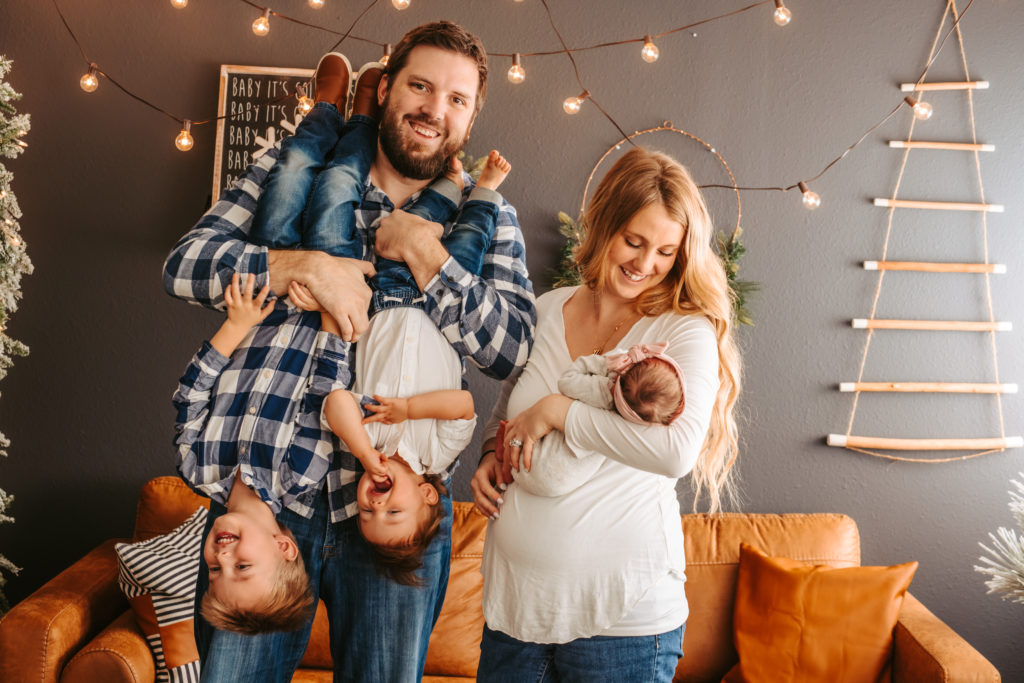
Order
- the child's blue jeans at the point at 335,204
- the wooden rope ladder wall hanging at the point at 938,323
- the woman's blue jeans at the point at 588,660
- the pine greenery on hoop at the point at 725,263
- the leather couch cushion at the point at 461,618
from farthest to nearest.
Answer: the wooden rope ladder wall hanging at the point at 938,323 → the pine greenery on hoop at the point at 725,263 → the leather couch cushion at the point at 461,618 → the woman's blue jeans at the point at 588,660 → the child's blue jeans at the point at 335,204

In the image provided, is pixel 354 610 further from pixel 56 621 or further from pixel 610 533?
pixel 56 621

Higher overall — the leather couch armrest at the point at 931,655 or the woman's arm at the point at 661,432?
the woman's arm at the point at 661,432

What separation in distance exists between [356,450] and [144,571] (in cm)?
158

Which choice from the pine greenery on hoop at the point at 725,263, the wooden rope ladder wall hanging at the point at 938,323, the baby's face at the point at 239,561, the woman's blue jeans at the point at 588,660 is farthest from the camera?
the wooden rope ladder wall hanging at the point at 938,323

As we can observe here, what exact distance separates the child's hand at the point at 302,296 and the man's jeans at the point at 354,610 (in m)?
0.34

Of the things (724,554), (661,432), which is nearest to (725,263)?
(724,554)

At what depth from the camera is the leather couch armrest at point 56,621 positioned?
2.09 metres

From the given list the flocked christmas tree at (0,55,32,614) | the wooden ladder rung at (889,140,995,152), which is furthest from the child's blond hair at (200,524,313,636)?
the wooden ladder rung at (889,140,995,152)

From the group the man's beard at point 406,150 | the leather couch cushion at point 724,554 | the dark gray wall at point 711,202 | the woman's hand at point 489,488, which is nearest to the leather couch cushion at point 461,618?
the dark gray wall at point 711,202

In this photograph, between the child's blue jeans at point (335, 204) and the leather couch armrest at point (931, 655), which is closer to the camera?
the child's blue jeans at point (335, 204)

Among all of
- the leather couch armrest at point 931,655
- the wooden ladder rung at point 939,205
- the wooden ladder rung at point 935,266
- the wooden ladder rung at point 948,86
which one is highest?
the wooden ladder rung at point 948,86

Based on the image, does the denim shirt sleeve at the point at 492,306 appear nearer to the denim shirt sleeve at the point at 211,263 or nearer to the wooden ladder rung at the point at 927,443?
the denim shirt sleeve at the point at 211,263

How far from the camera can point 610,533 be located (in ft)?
4.33

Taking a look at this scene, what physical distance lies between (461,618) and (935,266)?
239 centimetres
